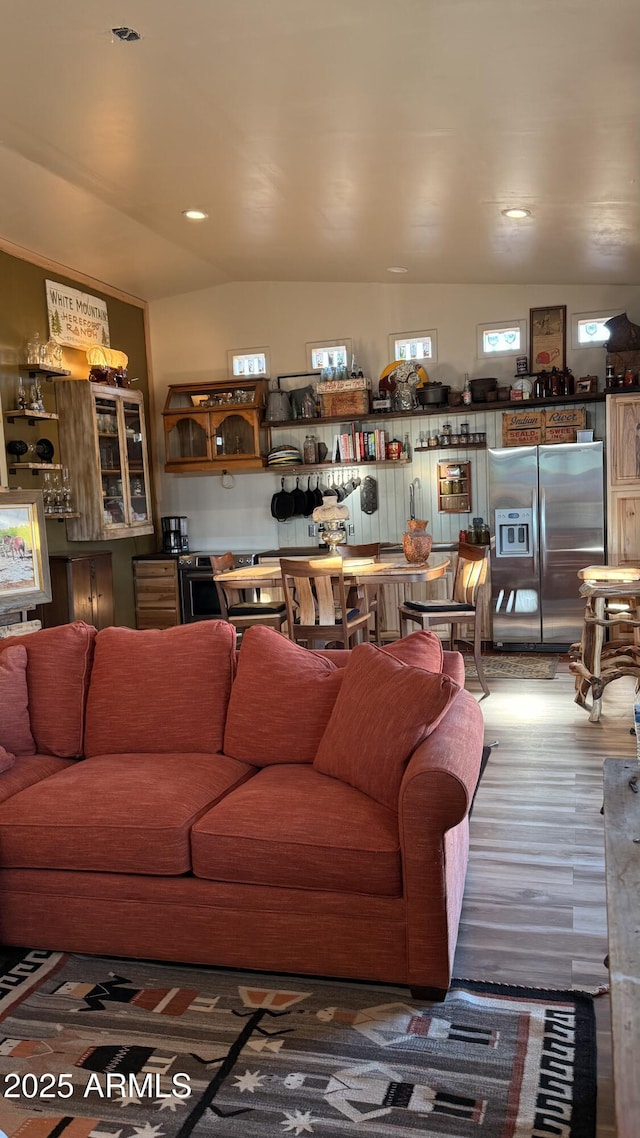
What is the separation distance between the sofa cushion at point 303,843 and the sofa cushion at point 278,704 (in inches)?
15.2

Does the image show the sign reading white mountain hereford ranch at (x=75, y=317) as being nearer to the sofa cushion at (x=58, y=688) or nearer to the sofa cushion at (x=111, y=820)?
the sofa cushion at (x=58, y=688)

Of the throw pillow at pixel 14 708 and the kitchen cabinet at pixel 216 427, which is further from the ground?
the kitchen cabinet at pixel 216 427

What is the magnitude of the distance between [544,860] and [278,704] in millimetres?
1114

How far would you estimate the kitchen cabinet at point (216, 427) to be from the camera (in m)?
7.92

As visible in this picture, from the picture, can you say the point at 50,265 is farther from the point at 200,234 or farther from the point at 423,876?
the point at 423,876

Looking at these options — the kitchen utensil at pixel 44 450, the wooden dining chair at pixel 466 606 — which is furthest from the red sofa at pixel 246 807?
the kitchen utensil at pixel 44 450

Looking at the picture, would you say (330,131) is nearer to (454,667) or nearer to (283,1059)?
(454,667)

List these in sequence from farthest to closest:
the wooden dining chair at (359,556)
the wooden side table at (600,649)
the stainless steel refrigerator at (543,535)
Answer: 1. the stainless steel refrigerator at (543,535)
2. the wooden dining chair at (359,556)
3. the wooden side table at (600,649)

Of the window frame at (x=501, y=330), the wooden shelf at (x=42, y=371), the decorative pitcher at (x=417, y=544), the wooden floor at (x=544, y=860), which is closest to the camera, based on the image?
the wooden floor at (x=544, y=860)

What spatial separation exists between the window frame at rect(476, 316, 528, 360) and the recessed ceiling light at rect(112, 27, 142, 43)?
463 cm

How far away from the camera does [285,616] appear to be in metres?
5.66

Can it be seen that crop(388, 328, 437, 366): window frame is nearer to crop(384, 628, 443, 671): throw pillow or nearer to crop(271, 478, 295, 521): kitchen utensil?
crop(271, 478, 295, 521): kitchen utensil

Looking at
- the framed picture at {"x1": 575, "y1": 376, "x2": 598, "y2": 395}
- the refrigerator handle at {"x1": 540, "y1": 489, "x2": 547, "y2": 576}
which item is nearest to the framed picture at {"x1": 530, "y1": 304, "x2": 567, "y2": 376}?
the framed picture at {"x1": 575, "y1": 376, "x2": 598, "y2": 395}

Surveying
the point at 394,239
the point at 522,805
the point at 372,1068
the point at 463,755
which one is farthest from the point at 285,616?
the point at 372,1068
